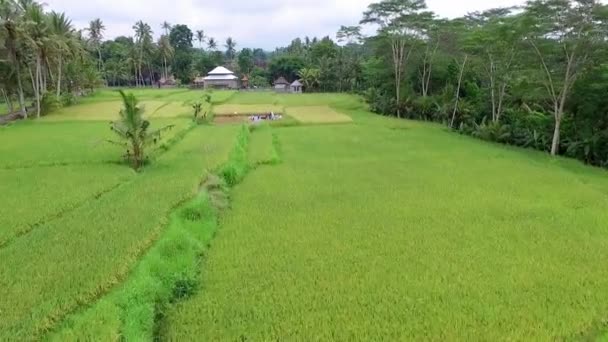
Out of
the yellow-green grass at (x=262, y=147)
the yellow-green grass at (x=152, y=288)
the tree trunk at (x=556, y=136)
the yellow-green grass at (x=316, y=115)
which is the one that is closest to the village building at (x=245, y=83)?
the yellow-green grass at (x=316, y=115)

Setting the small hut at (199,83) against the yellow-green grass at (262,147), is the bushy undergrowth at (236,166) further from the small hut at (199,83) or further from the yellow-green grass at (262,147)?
the small hut at (199,83)

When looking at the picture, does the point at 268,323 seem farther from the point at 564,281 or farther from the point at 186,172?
the point at 186,172

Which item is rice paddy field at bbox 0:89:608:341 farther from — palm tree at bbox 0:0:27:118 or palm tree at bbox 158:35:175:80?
palm tree at bbox 158:35:175:80

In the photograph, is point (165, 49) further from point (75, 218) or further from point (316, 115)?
point (75, 218)

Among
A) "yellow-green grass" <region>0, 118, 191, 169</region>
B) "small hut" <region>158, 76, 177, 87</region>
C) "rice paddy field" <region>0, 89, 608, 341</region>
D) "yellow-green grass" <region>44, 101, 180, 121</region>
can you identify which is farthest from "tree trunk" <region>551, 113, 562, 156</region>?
"small hut" <region>158, 76, 177, 87</region>

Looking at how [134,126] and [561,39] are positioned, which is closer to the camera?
[134,126]

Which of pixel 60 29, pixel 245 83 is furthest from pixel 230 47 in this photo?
pixel 60 29
